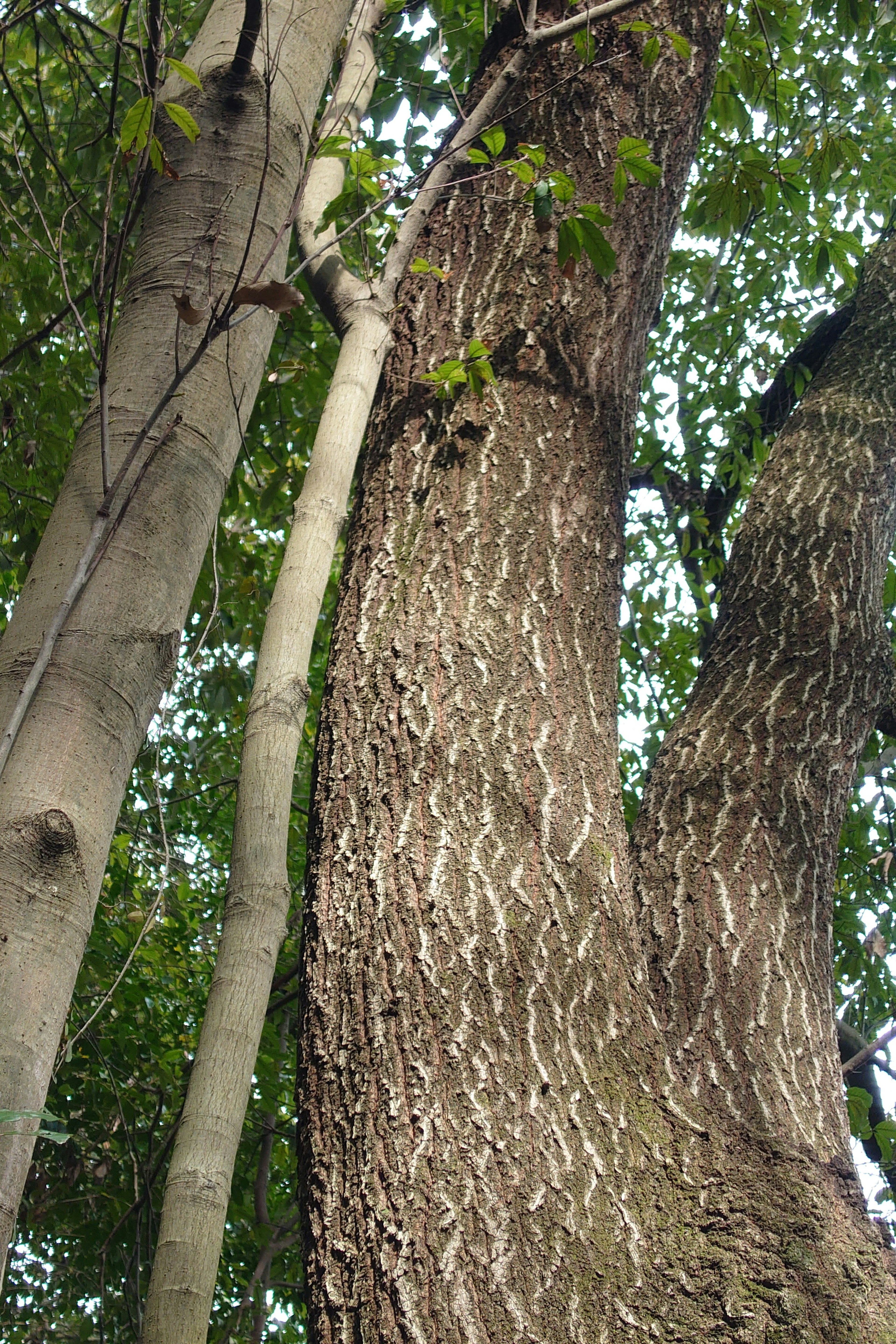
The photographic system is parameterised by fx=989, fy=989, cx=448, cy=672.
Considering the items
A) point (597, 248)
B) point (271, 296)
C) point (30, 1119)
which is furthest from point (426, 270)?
point (30, 1119)

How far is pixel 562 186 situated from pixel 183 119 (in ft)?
2.55

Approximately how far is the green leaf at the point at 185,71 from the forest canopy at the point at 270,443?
7 cm

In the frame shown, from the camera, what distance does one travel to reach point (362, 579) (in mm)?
1944

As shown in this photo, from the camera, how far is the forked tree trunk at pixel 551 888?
129 cm

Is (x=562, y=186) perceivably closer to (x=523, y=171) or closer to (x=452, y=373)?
(x=523, y=171)

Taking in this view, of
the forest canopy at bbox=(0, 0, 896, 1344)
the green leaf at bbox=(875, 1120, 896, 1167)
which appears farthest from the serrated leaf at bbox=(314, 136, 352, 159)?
the green leaf at bbox=(875, 1120, 896, 1167)

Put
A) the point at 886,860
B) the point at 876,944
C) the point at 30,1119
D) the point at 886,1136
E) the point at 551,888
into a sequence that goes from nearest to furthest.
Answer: the point at 30,1119 → the point at 551,888 → the point at 886,1136 → the point at 876,944 → the point at 886,860

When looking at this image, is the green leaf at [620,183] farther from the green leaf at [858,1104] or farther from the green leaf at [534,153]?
the green leaf at [858,1104]

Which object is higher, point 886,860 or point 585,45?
point 585,45

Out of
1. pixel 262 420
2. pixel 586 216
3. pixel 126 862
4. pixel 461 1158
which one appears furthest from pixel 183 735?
pixel 461 1158

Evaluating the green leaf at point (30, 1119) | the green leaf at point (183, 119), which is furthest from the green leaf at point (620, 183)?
A: the green leaf at point (30, 1119)

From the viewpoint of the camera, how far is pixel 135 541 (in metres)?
1.37

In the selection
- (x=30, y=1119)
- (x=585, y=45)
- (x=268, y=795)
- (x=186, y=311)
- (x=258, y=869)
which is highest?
(x=585, y=45)

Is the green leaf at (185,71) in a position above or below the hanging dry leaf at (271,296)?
above
